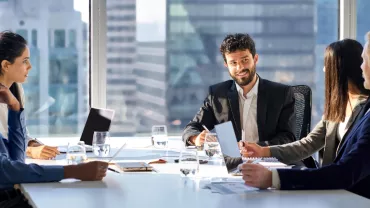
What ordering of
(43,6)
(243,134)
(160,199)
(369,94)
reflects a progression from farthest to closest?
(43,6), (243,134), (369,94), (160,199)

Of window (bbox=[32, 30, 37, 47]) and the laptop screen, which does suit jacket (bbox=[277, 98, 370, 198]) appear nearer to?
the laptop screen

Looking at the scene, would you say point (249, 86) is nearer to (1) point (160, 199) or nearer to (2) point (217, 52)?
(2) point (217, 52)

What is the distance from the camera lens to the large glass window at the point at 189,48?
19.5 feet

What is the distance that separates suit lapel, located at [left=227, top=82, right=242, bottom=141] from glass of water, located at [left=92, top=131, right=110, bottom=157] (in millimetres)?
1153

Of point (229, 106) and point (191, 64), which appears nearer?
point (229, 106)

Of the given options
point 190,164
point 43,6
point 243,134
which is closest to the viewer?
point 190,164

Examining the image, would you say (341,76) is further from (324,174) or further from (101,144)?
(101,144)

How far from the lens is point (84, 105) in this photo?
19.7 feet

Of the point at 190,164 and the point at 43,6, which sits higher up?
the point at 43,6

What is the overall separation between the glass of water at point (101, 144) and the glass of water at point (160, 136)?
0.46 m

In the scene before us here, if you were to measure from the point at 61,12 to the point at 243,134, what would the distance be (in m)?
2.03

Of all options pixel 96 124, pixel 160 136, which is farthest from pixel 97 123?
pixel 160 136

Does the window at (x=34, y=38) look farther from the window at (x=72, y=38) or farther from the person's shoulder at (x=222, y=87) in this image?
the person's shoulder at (x=222, y=87)

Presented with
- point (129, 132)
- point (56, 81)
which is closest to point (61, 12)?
point (56, 81)
